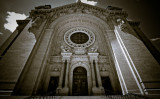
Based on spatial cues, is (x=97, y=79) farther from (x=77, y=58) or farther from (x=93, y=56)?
(x=77, y=58)

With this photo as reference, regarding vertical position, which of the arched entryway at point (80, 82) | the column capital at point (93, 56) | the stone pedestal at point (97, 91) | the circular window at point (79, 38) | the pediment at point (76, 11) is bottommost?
the stone pedestal at point (97, 91)

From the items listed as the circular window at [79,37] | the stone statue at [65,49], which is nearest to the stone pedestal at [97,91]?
the stone statue at [65,49]

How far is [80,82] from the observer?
8211 mm

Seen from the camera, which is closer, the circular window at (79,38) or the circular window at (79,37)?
the circular window at (79,37)

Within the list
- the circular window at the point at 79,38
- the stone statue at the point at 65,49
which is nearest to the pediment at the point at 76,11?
the circular window at the point at 79,38

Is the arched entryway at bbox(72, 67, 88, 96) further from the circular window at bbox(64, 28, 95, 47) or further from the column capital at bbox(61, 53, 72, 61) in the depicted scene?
the circular window at bbox(64, 28, 95, 47)

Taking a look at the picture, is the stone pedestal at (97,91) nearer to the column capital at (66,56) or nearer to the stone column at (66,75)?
the stone column at (66,75)

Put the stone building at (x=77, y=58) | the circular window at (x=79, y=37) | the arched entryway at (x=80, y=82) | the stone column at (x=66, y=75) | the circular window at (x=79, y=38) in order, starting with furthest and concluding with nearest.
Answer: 1. the circular window at (x=79, y=38)
2. the circular window at (x=79, y=37)
3. the arched entryway at (x=80, y=82)
4. the stone column at (x=66, y=75)
5. the stone building at (x=77, y=58)

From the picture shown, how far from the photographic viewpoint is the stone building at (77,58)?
240 inches

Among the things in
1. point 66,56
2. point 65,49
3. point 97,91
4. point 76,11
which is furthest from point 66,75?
point 76,11

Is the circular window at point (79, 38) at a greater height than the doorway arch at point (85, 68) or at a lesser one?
greater

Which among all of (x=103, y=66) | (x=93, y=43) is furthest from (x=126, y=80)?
(x=93, y=43)

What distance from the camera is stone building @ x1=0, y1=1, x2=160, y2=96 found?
6.09 meters

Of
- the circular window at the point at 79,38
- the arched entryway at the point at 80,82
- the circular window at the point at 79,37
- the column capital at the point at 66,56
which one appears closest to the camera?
the arched entryway at the point at 80,82
